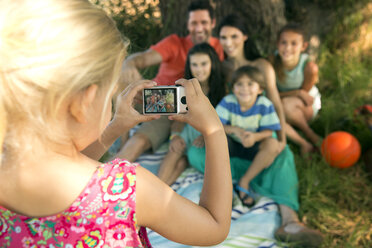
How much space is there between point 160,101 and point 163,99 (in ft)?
0.07

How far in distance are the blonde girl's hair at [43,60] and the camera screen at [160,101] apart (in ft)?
1.81

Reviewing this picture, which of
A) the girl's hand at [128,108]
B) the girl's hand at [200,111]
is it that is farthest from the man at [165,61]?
the girl's hand at [200,111]

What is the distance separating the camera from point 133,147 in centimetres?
311

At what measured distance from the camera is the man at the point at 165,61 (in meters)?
3.14

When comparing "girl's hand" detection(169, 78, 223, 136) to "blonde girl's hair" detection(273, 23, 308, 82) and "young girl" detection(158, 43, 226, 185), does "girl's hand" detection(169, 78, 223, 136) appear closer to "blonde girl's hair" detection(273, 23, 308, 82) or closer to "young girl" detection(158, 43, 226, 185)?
"young girl" detection(158, 43, 226, 185)

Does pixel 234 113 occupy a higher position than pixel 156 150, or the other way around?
pixel 234 113

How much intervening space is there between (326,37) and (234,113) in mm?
2510

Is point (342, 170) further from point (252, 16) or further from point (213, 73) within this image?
point (252, 16)

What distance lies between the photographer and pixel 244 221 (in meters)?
2.52

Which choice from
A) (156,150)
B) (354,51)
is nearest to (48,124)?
(156,150)

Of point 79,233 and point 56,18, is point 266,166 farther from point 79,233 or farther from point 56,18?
point 56,18

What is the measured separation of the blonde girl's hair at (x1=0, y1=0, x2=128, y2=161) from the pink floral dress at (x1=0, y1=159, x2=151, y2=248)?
16 cm

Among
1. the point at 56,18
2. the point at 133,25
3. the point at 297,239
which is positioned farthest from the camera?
the point at 133,25

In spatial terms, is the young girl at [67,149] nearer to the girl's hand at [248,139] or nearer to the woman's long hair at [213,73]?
the girl's hand at [248,139]
